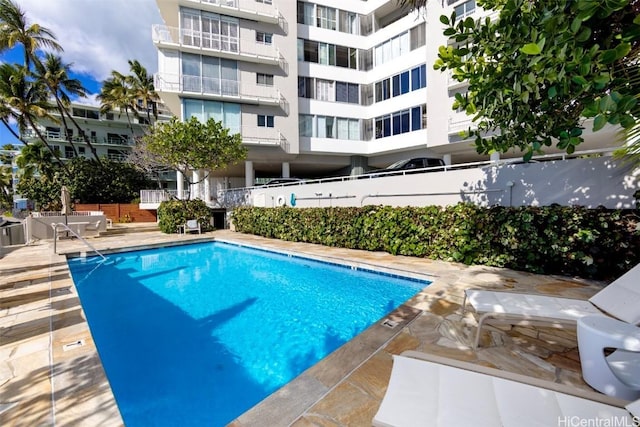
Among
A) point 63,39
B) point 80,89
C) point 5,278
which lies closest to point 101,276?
point 5,278

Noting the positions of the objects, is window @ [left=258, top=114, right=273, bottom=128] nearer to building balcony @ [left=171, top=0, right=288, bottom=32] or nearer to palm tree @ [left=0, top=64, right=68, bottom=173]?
building balcony @ [left=171, top=0, right=288, bottom=32]

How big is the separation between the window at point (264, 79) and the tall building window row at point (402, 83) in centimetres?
773

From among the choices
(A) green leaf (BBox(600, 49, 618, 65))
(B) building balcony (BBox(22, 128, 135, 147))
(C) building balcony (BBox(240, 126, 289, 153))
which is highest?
(B) building balcony (BBox(22, 128, 135, 147))

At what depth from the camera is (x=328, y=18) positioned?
66.4 ft

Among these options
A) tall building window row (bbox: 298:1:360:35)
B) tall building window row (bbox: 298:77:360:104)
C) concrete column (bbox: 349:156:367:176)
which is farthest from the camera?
concrete column (bbox: 349:156:367:176)

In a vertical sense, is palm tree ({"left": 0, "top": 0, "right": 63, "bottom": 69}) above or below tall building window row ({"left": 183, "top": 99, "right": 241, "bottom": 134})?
above

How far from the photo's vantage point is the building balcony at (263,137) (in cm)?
1877

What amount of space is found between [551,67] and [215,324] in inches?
239

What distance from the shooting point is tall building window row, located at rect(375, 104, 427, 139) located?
18.2 metres

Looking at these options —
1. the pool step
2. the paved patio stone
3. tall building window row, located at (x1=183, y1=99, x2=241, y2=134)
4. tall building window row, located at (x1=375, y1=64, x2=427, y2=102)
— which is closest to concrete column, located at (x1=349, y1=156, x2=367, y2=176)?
tall building window row, located at (x1=375, y1=64, x2=427, y2=102)

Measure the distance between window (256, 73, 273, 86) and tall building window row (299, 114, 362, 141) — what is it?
3.05 metres

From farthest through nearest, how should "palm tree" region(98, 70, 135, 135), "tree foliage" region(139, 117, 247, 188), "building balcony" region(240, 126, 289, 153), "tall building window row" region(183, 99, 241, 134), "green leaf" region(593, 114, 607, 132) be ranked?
"palm tree" region(98, 70, 135, 135) → "building balcony" region(240, 126, 289, 153) → "tall building window row" region(183, 99, 241, 134) → "tree foliage" region(139, 117, 247, 188) → "green leaf" region(593, 114, 607, 132)

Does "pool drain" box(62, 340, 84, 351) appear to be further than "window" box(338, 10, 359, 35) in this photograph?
No

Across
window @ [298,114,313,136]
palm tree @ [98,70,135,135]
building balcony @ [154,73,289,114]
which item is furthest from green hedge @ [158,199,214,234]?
palm tree @ [98,70,135,135]
